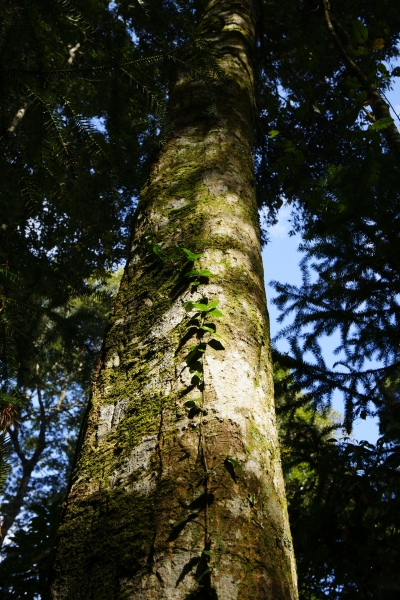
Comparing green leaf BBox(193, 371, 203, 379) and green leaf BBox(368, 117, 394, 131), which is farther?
green leaf BBox(368, 117, 394, 131)

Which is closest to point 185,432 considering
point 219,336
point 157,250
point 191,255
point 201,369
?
point 201,369

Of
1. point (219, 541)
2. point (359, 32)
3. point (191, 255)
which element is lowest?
point (219, 541)

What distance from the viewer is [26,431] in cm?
1723

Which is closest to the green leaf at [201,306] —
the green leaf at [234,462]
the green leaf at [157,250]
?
the green leaf at [157,250]

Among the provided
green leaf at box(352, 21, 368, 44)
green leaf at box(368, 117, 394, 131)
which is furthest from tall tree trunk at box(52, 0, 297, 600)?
green leaf at box(352, 21, 368, 44)

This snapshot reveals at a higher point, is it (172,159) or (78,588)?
(172,159)

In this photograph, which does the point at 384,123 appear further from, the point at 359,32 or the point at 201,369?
the point at 201,369

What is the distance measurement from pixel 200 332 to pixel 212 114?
1.31 m

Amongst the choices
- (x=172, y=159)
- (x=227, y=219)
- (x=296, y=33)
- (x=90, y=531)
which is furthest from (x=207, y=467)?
(x=296, y=33)

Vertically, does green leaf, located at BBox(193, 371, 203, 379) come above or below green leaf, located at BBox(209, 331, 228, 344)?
below

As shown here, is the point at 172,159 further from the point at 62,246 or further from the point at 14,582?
the point at 62,246

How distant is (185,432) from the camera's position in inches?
44.3

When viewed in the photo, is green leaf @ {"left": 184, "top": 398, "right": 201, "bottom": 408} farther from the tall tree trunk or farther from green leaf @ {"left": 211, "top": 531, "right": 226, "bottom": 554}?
green leaf @ {"left": 211, "top": 531, "right": 226, "bottom": 554}

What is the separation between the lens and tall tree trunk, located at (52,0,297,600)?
0.92 meters
